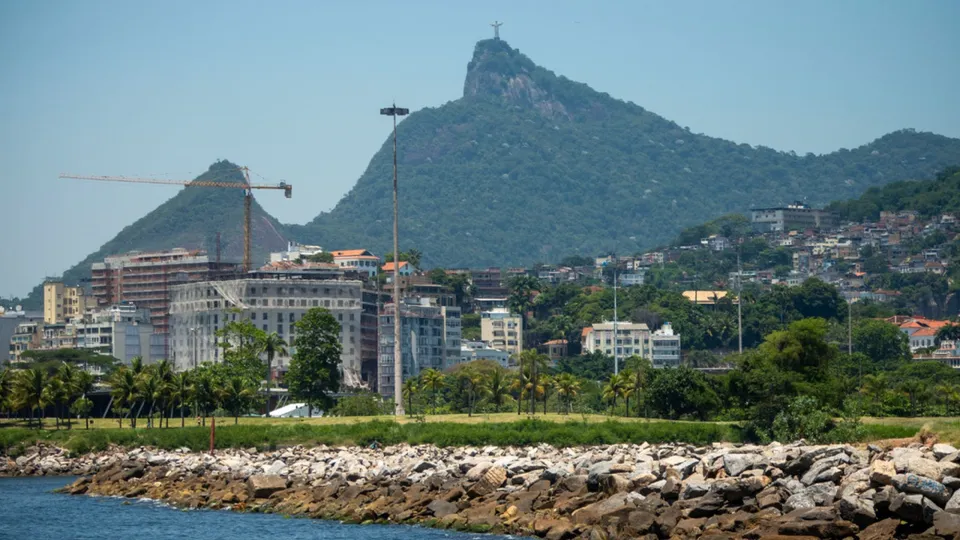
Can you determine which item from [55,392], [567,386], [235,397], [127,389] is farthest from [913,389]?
[55,392]

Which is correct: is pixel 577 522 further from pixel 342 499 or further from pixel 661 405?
pixel 661 405

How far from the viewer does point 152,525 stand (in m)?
56.7

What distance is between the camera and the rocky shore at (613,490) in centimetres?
4222

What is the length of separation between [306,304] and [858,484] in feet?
481

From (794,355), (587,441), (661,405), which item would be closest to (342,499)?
(587,441)

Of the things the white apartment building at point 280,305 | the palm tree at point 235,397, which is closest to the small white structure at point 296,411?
the palm tree at point 235,397

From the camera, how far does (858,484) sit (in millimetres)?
43719

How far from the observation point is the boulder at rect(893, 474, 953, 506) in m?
41.8

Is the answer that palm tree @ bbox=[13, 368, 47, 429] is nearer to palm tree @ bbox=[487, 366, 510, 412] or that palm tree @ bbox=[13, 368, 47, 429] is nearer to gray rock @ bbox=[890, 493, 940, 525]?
palm tree @ bbox=[487, 366, 510, 412]

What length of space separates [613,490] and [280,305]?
13972cm

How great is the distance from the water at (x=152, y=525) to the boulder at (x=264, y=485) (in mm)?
2041

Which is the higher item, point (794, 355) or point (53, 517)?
point (794, 355)

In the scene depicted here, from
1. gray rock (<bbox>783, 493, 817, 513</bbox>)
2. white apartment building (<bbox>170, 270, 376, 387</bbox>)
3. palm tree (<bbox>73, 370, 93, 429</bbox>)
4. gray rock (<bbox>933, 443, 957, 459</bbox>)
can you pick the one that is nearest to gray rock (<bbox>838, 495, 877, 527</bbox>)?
gray rock (<bbox>783, 493, 817, 513</bbox>)

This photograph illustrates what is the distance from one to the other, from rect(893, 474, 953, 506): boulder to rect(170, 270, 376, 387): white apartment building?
14155cm
